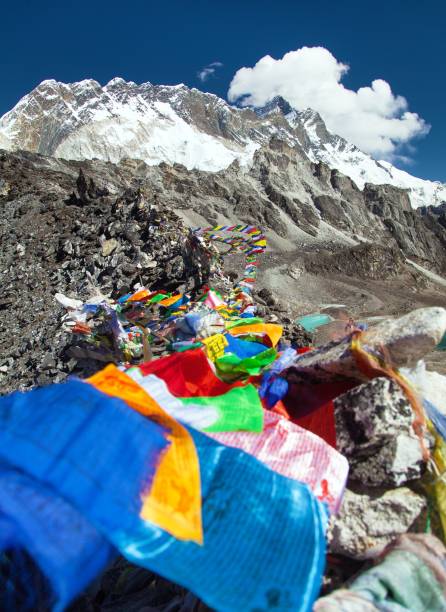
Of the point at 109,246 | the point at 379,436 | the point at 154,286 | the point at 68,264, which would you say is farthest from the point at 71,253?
the point at 379,436

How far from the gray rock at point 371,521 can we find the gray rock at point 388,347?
1.04 metres

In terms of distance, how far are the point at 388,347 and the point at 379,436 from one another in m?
0.76

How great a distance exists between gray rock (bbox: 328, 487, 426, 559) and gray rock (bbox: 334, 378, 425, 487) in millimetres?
124

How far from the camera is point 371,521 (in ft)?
9.17

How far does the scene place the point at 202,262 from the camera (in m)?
15.1

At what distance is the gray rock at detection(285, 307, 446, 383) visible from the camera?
338 cm

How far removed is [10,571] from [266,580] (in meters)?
1.68

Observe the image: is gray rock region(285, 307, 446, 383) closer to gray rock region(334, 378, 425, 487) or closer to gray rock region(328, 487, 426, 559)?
gray rock region(334, 378, 425, 487)

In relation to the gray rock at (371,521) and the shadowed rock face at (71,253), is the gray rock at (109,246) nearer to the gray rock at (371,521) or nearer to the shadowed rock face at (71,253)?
the shadowed rock face at (71,253)

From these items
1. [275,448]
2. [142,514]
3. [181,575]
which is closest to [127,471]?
[142,514]

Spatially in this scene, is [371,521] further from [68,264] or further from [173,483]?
[68,264]

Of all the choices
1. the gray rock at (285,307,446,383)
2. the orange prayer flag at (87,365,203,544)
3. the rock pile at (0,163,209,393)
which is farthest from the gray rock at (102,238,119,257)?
the orange prayer flag at (87,365,203,544)

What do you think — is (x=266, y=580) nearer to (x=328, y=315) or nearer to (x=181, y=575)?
(x=181, y=575)

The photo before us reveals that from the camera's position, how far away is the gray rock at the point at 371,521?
8.95ft
